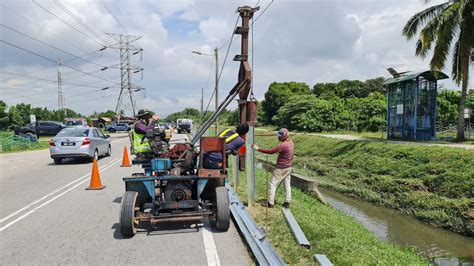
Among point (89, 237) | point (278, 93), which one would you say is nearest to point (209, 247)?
point (89, 237)

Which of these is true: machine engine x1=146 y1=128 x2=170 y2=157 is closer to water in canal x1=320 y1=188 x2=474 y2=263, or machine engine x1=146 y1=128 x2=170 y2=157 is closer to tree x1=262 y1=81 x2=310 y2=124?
water in canal x1=320 y1=188 x2=474 y2=263

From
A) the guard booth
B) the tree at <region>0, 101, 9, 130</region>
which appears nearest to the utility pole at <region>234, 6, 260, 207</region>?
the guard booth

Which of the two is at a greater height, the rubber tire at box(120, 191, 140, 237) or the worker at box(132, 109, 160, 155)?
the worker at box(132, 109, 160, 155)

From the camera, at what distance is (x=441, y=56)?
863 inches

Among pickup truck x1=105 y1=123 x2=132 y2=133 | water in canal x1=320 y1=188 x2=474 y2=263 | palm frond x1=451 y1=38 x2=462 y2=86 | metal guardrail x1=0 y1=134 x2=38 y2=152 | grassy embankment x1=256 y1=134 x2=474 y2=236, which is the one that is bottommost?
water in canal x1=320 y1=188 x2=474 y2=263

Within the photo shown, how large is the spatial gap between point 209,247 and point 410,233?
6253 mm

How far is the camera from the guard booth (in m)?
22.0

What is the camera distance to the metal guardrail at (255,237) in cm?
498

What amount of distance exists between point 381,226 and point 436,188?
425 centimetres

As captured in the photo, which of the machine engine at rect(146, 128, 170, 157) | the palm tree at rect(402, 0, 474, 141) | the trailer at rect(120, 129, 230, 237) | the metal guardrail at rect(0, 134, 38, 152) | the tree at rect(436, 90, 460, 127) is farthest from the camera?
the tree at rect(436, 90, 460, 127)

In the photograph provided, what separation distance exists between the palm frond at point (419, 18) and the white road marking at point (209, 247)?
67.1ft

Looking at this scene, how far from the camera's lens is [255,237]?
5832mm

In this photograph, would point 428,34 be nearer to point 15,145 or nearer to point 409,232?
point 409,232

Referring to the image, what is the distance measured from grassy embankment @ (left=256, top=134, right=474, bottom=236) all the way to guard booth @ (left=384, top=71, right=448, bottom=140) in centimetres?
328
